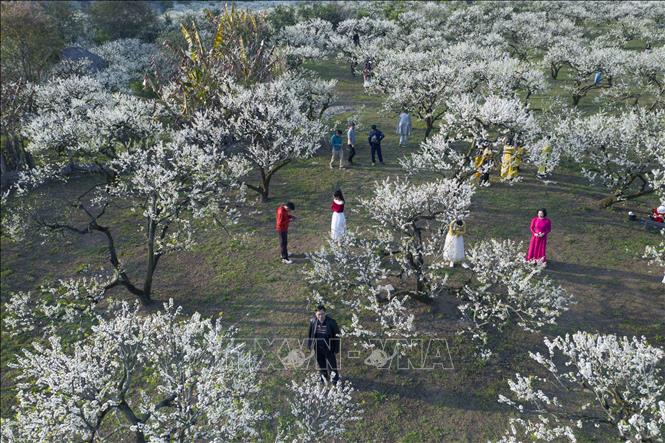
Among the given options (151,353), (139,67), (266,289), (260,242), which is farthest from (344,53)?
(151,353)

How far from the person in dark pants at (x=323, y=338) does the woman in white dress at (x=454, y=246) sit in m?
5.58

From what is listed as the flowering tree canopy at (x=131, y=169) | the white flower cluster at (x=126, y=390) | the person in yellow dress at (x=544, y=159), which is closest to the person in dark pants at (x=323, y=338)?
the white flower cluster at (x=126, y=390)

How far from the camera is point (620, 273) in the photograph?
14.5m

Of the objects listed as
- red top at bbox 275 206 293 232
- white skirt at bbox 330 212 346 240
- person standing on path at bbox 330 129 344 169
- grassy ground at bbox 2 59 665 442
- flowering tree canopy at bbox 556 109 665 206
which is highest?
flowering tree canopy at bbox 556 109 665 206

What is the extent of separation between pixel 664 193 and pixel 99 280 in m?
19.2

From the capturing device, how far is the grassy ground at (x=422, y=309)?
404 inches

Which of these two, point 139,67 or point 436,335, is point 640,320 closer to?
point 436,335

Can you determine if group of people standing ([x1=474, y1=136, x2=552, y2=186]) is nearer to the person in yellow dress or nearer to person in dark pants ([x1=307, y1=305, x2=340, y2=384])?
the person in yellow dress

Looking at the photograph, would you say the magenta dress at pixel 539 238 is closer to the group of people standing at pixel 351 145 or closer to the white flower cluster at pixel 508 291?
the white flower cluster at pixel 508 291

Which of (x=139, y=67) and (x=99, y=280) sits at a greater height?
(x=139, y=67)

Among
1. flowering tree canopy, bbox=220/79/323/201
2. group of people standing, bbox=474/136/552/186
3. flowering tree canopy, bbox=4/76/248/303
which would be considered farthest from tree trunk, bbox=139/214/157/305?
group of people standing, bbox=474/136/552/186

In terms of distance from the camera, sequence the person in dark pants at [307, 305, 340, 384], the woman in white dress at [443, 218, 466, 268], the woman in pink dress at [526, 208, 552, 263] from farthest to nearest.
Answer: the woman in white dress at [443, 218, 466, 268] < the woman in pink dress at [526, 208, 552, 263] < the person in dark pants at [307, 305, 340, 384]

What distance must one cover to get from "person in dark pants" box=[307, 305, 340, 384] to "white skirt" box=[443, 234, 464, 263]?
5.62 meters

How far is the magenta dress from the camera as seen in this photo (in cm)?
1402
